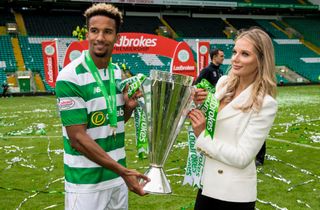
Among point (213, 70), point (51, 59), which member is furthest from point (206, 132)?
point (51, 59)

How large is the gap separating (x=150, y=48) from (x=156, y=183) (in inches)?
335

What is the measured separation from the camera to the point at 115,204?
95.7 inches

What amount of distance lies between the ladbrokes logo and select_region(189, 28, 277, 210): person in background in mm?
7992

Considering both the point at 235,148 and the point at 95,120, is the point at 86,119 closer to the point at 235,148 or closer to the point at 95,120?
the point at 95,120

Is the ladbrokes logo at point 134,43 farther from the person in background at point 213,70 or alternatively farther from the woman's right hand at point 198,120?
the woman's right hand at point 198,120

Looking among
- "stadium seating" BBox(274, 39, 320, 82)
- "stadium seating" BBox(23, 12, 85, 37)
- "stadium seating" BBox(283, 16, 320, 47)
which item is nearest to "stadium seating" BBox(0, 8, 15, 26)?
"stadium seating" BBox(23, 12, 85, 37)

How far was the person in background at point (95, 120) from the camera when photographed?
2.13 m

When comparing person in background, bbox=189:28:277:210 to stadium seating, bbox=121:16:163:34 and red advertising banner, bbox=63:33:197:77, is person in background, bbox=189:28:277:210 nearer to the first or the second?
red advertising banner, bbox=63:33:197:77

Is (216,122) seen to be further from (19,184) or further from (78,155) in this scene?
(19,184)

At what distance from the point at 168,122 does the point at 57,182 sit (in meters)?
4.36

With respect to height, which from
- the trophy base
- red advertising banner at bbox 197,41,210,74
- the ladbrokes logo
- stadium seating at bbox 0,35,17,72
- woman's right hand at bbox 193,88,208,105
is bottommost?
stadium seating at bbox 0,35,17,72

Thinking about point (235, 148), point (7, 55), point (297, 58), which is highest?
point (235, 148)

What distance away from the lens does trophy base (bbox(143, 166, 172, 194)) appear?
2.05 meters

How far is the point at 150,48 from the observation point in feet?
34.0
